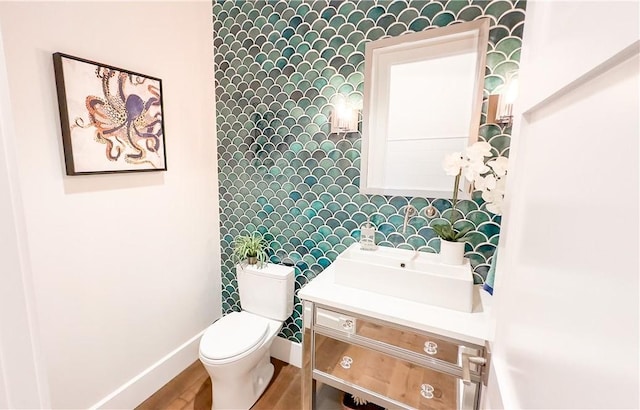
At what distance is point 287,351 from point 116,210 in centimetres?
144

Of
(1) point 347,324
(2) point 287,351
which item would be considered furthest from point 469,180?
(2) point 287,351

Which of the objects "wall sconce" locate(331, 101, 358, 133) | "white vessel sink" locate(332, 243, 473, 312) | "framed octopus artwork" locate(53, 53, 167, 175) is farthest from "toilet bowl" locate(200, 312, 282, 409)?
"wall sconce" locate(331, 101, 358, 133)

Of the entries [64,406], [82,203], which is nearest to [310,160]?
[82,203]

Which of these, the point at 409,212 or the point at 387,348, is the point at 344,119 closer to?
the point at 409,212

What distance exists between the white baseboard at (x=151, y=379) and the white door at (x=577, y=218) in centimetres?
192

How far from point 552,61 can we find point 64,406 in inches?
87.9

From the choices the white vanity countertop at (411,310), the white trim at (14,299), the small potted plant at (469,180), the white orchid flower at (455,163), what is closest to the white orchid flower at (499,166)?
the small potted plant at (469,180)

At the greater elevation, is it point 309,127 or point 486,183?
point 309,127

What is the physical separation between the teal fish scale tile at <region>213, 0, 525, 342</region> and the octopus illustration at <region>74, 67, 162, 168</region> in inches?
19.9

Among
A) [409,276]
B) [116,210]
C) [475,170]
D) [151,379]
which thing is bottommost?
[151,379]

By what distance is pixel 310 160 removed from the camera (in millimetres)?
1781

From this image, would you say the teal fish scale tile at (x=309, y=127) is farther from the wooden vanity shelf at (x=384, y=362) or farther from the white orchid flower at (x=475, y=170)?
the wooden vanity shelf at (x=384, y=362)

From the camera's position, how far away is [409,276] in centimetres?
132

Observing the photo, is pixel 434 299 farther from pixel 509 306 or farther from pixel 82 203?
pixel 82 203
